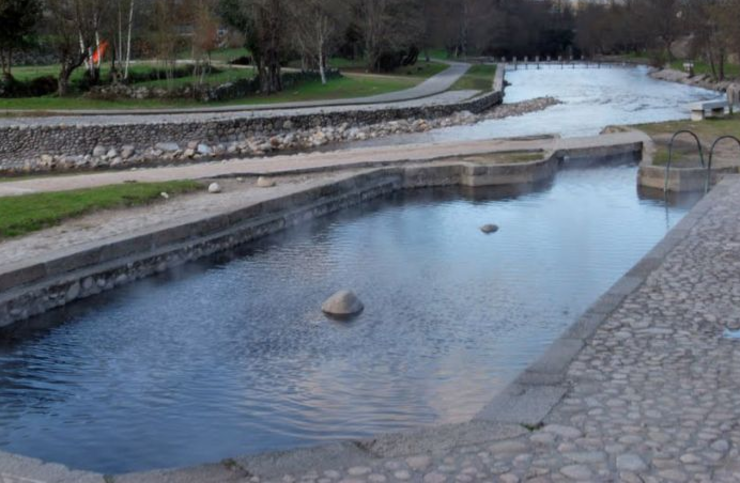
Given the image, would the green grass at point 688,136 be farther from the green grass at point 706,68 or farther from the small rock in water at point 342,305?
the green grass at point 706,68

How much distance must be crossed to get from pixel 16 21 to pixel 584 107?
960 inches

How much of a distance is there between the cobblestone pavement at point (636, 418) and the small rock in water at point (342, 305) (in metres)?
2.99

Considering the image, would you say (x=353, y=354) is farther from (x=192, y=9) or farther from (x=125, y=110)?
(x=192, y=9)

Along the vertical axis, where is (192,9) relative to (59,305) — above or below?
above

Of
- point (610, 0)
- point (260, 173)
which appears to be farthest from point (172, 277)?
point (610, 0)

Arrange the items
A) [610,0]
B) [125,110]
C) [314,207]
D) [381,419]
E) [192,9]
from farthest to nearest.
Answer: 1. [610,0]
2. [192,9]
3. [125,110]
4. [314,207]
5. [381,419]

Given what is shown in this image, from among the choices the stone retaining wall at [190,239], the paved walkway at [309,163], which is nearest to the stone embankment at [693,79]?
the paved walkway at [309,163]

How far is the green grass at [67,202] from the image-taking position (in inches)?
533

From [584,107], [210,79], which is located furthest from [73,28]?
[584,107]

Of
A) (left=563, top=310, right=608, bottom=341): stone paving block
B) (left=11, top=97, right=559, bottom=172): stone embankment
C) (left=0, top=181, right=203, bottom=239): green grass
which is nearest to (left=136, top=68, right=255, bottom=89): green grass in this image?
(left=11, top=97, right=559, bottom=172): stone embankment

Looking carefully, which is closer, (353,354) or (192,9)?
(353,354)

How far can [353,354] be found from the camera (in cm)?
958

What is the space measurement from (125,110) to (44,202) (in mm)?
23669

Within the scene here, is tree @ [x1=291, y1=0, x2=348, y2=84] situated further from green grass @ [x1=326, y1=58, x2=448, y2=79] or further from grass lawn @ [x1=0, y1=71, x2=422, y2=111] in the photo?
green grass @ [x1=326, y1=58, x2=448, y2=79]
